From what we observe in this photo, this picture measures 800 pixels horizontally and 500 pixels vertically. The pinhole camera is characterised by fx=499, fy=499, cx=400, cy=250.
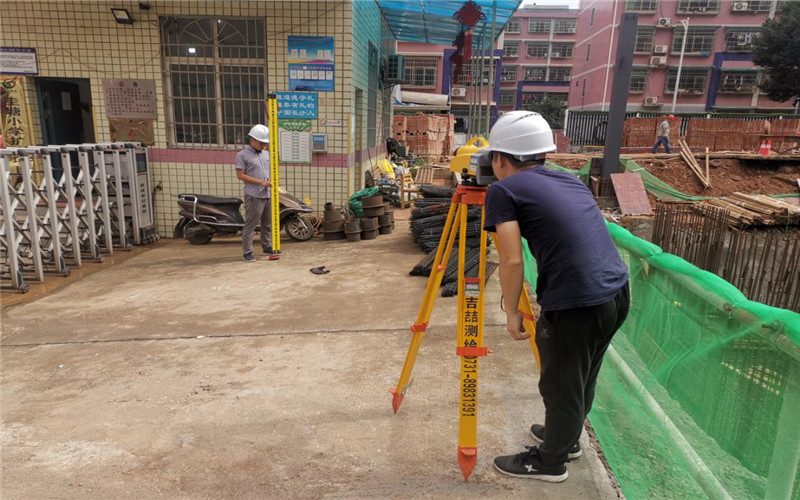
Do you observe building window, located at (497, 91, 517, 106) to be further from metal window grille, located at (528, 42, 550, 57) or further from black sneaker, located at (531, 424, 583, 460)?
black sneaker, located at (531, 424, 583, 460)

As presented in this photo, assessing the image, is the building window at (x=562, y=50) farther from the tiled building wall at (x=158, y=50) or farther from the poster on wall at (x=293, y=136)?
the poster on wall at (x=293, y=136)

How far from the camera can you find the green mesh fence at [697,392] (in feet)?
5.95

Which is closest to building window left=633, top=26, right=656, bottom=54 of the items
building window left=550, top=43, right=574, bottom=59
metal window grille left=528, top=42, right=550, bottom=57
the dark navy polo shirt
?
building window left=550, top=43, right=574, bottom=59

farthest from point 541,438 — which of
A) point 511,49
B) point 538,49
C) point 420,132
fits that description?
point 538,49

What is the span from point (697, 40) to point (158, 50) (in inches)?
1749

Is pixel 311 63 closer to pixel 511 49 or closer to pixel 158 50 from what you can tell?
pixel 158 50

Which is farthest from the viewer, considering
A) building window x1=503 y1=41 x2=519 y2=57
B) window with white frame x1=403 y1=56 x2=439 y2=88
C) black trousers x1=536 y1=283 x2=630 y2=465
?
building window x1=503 y1=41 x2=519 y2=57

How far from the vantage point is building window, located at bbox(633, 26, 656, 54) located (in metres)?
39.9

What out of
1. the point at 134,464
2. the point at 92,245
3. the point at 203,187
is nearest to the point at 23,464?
the point at 134,464

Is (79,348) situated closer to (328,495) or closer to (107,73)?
(328,495)

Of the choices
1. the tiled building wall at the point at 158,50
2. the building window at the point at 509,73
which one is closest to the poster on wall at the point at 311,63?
the tiled building wall at the point at 158,50

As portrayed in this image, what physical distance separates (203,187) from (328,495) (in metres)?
7.32

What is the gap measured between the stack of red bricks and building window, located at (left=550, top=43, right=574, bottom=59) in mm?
33178

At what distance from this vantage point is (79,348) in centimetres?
429
